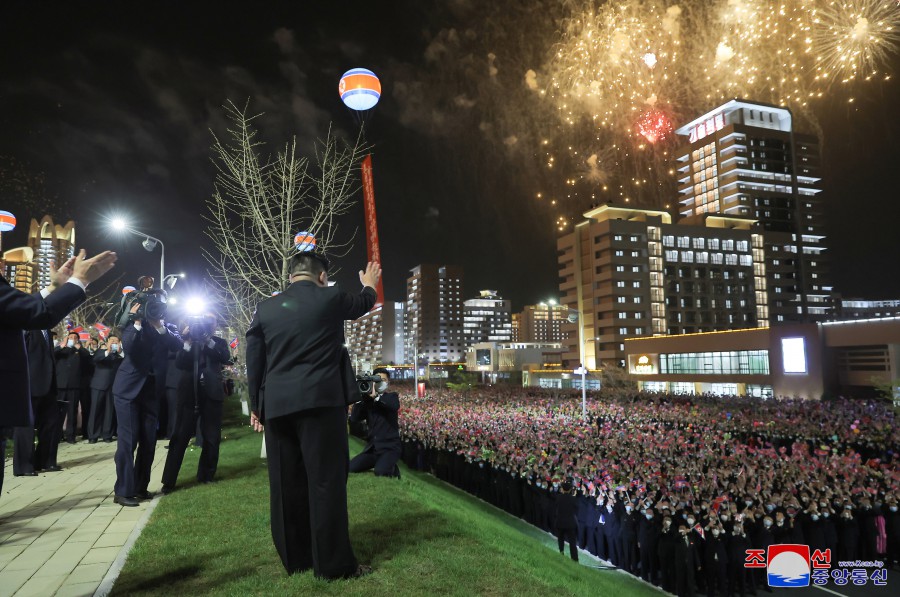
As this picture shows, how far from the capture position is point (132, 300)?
7.51 meters

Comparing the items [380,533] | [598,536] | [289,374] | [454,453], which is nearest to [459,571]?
[380,533]

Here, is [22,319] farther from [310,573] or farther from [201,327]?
[201,327]

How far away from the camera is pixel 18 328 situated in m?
3.59

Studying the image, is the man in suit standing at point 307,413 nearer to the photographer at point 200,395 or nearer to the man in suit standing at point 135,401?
the man in suit standing at point 135,401

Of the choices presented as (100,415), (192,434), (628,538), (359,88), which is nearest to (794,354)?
(628,538)

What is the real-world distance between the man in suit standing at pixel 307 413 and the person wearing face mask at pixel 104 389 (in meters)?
11.1

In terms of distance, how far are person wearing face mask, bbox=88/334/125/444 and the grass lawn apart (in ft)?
23.5

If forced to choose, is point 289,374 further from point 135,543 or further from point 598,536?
point 598,536

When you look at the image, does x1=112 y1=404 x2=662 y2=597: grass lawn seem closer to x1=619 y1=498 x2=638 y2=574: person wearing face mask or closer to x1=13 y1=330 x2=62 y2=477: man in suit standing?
x1=13 y1=330 x2=62 y2=477: man in suit standing

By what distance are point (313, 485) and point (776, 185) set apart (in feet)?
435

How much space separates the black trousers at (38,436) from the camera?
965cm

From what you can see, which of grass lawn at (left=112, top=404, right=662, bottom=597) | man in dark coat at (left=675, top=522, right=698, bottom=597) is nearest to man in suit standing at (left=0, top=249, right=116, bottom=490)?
grass lawn at (left=112, top=404, right=662, bottom=597)

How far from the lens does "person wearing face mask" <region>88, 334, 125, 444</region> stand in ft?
46.3

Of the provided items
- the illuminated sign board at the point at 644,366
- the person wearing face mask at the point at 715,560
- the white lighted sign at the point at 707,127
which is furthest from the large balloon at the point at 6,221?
the white lighted sign at the point at 707,127
